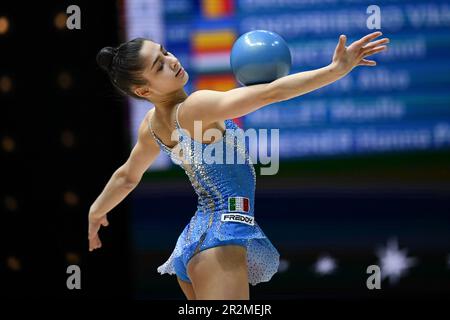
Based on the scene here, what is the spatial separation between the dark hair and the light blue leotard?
239 mm

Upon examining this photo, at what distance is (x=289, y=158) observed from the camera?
14.0 ft

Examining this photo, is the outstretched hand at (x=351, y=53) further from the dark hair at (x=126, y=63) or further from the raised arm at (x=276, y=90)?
the dark hair at (x=126, y=63)

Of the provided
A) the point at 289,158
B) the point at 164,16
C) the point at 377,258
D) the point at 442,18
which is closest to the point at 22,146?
the point at 164,16

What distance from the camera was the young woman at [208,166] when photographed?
105 inches

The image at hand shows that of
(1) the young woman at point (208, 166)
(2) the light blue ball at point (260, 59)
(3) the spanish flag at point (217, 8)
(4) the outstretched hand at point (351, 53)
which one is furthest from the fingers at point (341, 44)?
(3) the spanish flag at point (217, 8)

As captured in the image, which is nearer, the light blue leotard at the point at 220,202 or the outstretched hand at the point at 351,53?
the outstretched hand at the point at 351,53

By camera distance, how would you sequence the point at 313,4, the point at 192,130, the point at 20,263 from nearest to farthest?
the point at 192,130
the point at 313,4
the point at 20,263

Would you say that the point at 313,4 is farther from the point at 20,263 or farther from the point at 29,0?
the point at 20,263

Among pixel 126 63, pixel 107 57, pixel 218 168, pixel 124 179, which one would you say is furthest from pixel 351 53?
pixel 124 179

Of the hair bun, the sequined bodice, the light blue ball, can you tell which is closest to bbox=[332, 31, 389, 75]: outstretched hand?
the light blue ball

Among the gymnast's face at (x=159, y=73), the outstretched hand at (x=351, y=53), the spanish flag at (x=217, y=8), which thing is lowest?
the outstretched hand at (x=351, y=53)

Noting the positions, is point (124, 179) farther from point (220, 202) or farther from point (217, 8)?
point (217, 8)

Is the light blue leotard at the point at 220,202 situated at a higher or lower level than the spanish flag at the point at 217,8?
lower
